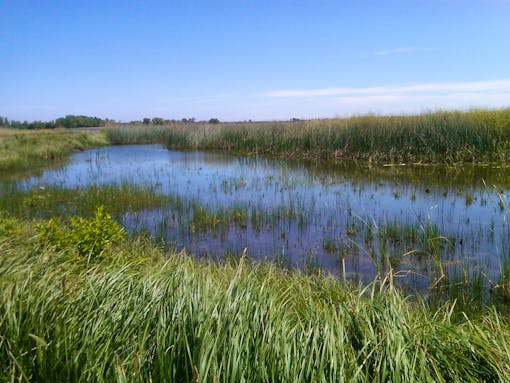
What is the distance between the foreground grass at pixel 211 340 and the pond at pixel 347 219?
2.05 meters

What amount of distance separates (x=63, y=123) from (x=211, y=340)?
67.5 meters

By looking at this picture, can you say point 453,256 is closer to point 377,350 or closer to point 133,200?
point 377,350

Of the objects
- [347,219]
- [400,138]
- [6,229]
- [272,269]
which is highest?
[400,138]

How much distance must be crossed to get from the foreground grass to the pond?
2052 millimetres

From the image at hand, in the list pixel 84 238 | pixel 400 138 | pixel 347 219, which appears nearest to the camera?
pixel 84 238

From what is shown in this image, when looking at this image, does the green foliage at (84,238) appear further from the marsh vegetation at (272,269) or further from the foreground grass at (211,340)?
the foreground grass at (211,340)

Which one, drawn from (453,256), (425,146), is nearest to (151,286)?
(453,256)

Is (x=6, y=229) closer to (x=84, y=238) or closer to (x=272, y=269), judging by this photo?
(x=84, y=238)

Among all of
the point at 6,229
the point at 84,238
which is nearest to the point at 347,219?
the point at 84,238

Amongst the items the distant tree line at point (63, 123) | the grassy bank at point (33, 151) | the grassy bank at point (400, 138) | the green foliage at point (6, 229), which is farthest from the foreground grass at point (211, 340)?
the distant tree line at point (63, 123)

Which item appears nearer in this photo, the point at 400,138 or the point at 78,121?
the point at 400,138

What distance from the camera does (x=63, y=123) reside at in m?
63.1

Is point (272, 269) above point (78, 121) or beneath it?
beneath

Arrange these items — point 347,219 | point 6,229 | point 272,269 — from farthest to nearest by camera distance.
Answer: point 347,219 < point 6,229 < point 272,269
